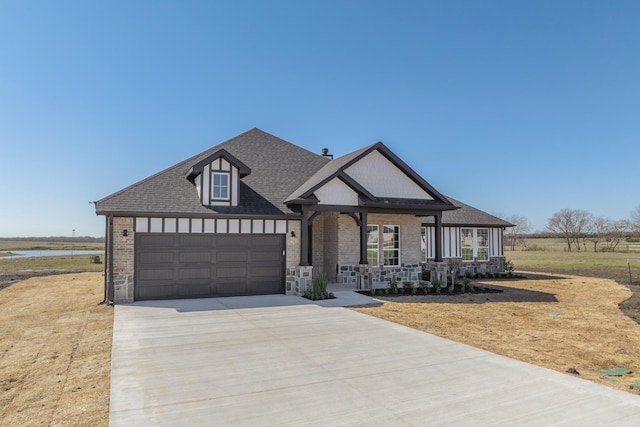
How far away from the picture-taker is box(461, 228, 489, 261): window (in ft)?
74.3

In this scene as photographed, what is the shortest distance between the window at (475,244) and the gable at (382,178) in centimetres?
694

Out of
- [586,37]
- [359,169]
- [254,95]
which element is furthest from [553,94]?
[254,95]

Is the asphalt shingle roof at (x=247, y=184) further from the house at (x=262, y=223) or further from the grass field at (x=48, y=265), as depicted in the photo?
the grass field at (x=48, y=265)

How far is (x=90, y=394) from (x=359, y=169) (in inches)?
519

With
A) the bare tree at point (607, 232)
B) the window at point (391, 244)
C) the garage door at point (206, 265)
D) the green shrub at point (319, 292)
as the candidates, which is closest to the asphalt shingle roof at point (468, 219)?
the window at point (391, 244)

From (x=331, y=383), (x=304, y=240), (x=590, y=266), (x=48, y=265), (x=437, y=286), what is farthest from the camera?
(x=48, y=265)

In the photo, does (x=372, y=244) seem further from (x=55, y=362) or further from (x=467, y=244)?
(x=55, y=362)

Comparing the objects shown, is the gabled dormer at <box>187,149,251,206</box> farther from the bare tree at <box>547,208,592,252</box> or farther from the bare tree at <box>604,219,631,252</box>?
the bare tree at <box>547,208,592,252</box>

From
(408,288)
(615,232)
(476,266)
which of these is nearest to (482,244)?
(476,266)

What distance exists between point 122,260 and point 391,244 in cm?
1110

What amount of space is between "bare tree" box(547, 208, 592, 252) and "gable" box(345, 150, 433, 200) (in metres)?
55.0

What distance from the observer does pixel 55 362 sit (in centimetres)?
661

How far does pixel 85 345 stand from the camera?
767 centimetres

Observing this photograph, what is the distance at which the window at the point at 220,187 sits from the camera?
14.0 metres
